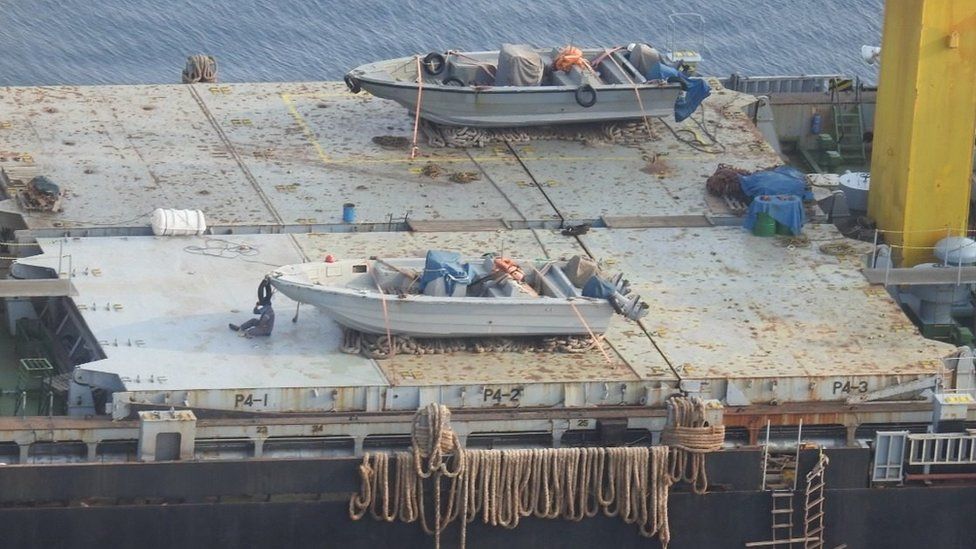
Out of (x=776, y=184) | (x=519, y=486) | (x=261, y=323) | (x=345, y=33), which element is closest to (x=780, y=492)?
(x=519, y=486)

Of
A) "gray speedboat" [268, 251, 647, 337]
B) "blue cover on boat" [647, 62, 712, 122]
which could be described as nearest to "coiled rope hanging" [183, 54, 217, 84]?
"blue cover on boat" [647, 62, 712, 122]

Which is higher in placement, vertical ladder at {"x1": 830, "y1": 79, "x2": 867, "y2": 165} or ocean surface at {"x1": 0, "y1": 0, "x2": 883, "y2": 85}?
ocean surface at {"x1": 0, "y1": 0, "x2": 883, "y2": 85}

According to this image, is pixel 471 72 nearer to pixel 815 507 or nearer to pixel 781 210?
pixel 781 210

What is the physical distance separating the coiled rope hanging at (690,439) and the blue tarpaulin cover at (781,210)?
6669mm

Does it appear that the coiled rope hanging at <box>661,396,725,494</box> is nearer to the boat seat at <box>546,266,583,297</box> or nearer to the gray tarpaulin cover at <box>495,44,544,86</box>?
the boat seat at <box>546,266,583,297</box>

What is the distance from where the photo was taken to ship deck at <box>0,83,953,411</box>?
30.9m

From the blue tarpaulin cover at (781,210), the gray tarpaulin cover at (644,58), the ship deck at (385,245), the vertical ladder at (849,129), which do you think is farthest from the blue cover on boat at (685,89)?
the vertical ladder at (849,129)

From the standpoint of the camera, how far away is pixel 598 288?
31.4 m

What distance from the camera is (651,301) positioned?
110 feet

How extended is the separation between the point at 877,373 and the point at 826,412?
104 cm

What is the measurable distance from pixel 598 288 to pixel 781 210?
223 inches

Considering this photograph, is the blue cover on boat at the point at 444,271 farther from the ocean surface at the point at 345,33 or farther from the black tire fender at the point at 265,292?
the ocean surface at the point at 345,33

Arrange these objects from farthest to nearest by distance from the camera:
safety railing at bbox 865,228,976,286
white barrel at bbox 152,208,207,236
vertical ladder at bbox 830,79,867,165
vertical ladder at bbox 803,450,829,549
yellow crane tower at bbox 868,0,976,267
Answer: vertical ladder at bbox 830,79,867,165 < white barrel at bbox 152,208,207,236 < yellow crane tower at bbox 868,0,976,267 < safety railing at bbox 865,228,976,286 < vertical ladder at bbox 803,450,829,549

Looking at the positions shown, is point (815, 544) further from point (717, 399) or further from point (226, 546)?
point (226, 546)
